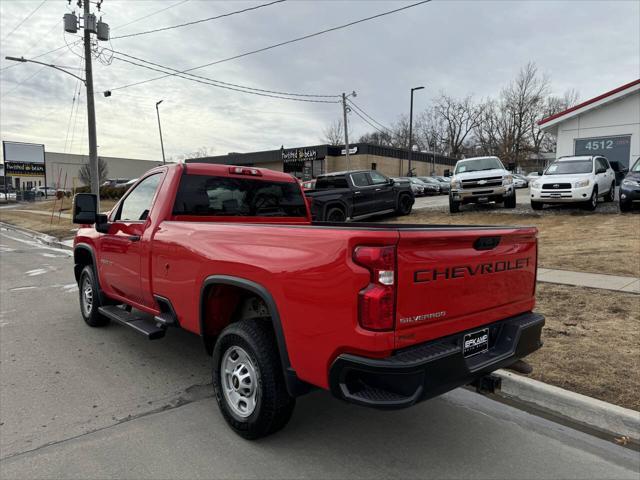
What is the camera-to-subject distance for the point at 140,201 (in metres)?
4.77

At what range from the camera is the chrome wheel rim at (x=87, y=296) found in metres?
5.86

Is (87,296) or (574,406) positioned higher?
(87,296)

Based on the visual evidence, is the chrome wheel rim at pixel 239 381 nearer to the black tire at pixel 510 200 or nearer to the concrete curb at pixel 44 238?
the concrete curb at pixel 44 238

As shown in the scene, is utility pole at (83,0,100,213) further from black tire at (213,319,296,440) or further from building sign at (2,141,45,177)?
building sign at (2,141,45,177)

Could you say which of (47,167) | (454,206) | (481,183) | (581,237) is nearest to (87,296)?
(581,237)

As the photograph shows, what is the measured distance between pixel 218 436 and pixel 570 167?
15106mm

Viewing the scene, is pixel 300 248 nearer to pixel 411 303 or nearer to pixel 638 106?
pixel 411 303

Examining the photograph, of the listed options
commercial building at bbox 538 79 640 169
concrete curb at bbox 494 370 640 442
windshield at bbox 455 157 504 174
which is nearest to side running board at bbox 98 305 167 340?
concrete curb at bbox 494 370 640 442

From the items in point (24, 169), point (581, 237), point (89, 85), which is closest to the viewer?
point (581, 237)

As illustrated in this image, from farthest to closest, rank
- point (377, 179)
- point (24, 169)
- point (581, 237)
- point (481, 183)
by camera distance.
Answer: point (24, 169)
point (377, 179)
point (481, 183)
point (581, 237)

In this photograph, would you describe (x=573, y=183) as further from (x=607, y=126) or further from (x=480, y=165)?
(x=607, y=126)

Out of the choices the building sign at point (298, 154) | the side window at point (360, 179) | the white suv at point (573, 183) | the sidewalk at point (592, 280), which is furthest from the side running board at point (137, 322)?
the building sign at point (298, 154)

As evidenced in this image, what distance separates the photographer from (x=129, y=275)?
181 inches

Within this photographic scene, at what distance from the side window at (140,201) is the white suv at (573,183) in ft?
43.8
